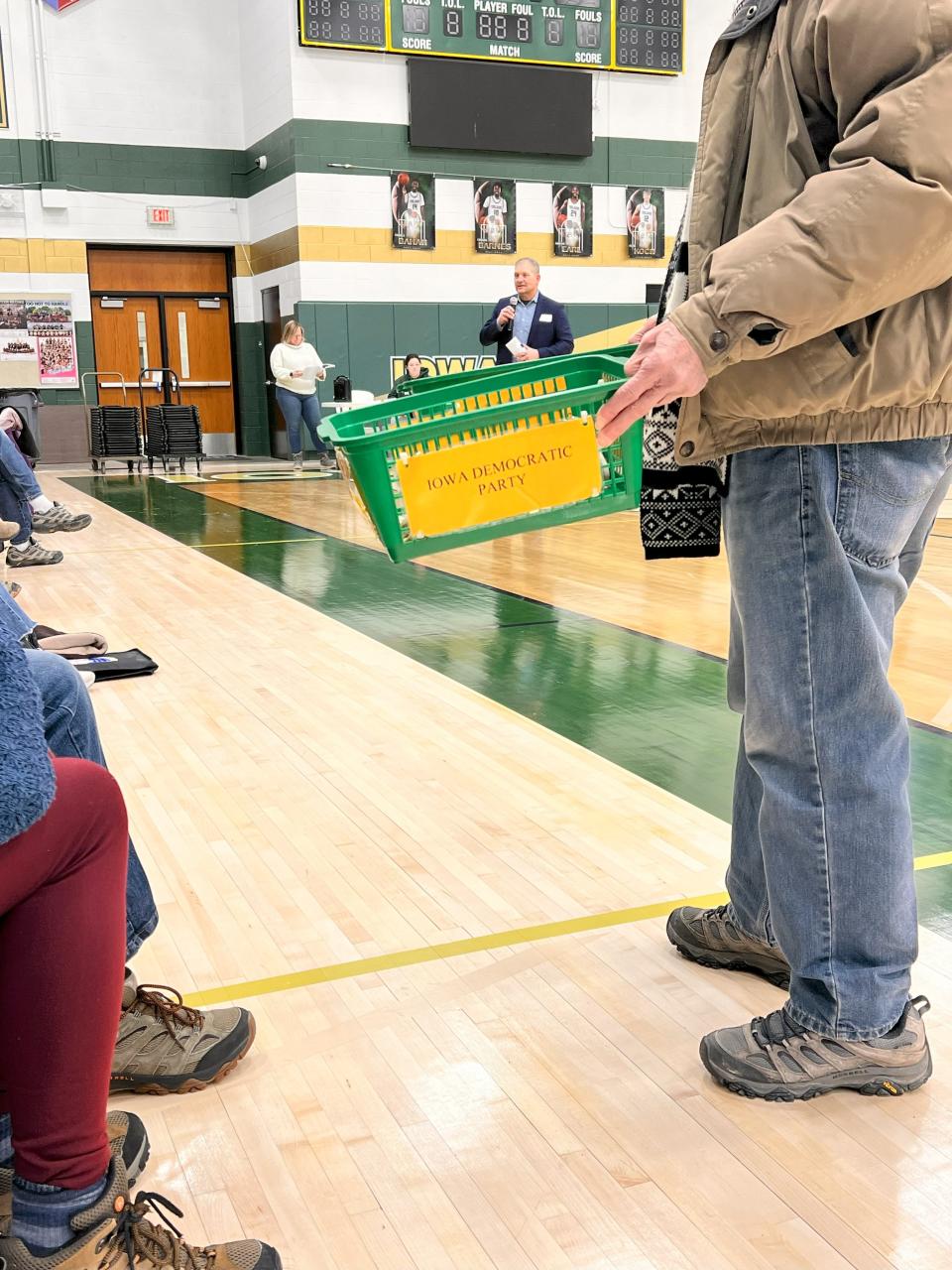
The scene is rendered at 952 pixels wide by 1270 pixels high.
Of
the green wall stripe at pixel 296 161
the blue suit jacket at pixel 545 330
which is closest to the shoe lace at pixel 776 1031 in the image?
the blue suit jacket at pixel 545 330

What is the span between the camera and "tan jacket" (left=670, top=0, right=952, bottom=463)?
1.26 metres

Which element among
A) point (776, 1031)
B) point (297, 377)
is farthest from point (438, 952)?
point (297, 377)

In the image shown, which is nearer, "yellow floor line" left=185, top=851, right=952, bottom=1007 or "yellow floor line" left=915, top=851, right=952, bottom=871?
"yellow floor line" left=185, top=851, right=952, bottom=1007

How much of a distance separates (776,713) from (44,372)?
1418 centimetres

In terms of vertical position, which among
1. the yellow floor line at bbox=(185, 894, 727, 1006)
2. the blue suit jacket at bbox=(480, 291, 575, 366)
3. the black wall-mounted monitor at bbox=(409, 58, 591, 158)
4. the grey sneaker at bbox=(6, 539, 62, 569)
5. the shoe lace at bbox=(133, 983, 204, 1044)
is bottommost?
the yellow floor line at bbox=(185, 894, 727, 1006)

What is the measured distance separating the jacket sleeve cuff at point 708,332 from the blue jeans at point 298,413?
11.1 m

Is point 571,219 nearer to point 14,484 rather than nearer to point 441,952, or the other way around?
point 14,484

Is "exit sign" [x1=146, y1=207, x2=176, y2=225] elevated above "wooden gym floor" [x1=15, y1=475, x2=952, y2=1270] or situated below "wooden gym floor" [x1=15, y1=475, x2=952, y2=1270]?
above

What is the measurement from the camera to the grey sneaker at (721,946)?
1.88 metres

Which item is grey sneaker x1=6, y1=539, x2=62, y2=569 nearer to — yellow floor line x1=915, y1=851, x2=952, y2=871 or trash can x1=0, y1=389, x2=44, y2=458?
trash can x1=0, y1=389, x2=44, y2=458

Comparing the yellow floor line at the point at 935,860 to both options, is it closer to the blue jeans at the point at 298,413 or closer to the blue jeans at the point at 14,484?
the blue jeans at the point at 14,484

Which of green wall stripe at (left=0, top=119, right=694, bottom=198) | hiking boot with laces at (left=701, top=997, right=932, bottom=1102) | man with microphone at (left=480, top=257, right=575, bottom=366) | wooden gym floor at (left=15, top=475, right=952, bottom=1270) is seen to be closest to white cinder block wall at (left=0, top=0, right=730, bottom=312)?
green wall stripe at (left=0, top=119, right=694, bottom=198)

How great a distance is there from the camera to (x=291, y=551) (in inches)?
268

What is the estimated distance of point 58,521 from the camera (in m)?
7.32
